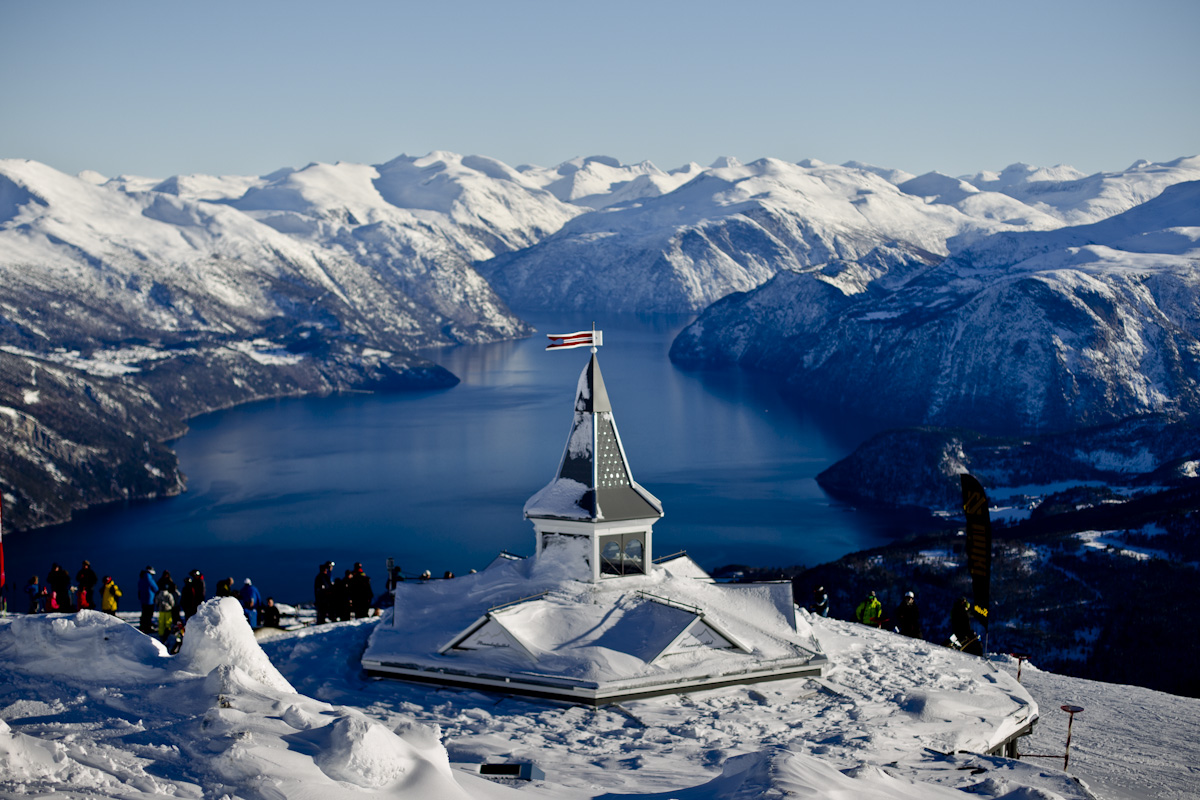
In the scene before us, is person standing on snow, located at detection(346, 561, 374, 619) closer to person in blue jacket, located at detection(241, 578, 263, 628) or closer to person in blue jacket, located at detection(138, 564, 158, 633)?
person in blue jacket, located at detection(241, 578, 263, 628)

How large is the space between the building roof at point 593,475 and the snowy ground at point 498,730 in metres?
5.88

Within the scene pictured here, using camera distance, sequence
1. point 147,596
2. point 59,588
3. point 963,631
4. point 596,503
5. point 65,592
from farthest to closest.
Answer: point 65,592 → point 59,588 → point 963,631 → point 147,596 → point 596,503

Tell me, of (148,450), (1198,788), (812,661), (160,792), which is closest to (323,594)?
(812,661)

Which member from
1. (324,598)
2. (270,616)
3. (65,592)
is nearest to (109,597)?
(65,592)

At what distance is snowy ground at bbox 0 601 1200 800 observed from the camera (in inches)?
648

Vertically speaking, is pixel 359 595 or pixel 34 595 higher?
pixel 359 595

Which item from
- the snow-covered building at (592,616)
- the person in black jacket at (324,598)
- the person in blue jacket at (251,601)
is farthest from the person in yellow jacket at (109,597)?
the snow-covered building at (592,616)

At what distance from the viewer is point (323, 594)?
3547 cm

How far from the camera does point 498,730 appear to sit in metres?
25.0

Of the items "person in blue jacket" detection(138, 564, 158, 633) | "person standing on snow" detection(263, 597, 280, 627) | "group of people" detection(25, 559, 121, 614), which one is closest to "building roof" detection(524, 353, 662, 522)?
"person standing on snow" detection(263, 597, 280, 627)

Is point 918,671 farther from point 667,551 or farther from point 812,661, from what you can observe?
point 667,551

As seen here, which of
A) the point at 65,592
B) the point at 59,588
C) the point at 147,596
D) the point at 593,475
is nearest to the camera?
the point at 593,475

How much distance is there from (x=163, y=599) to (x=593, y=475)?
40.2 ft

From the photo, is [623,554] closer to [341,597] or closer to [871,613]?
[341,597]
